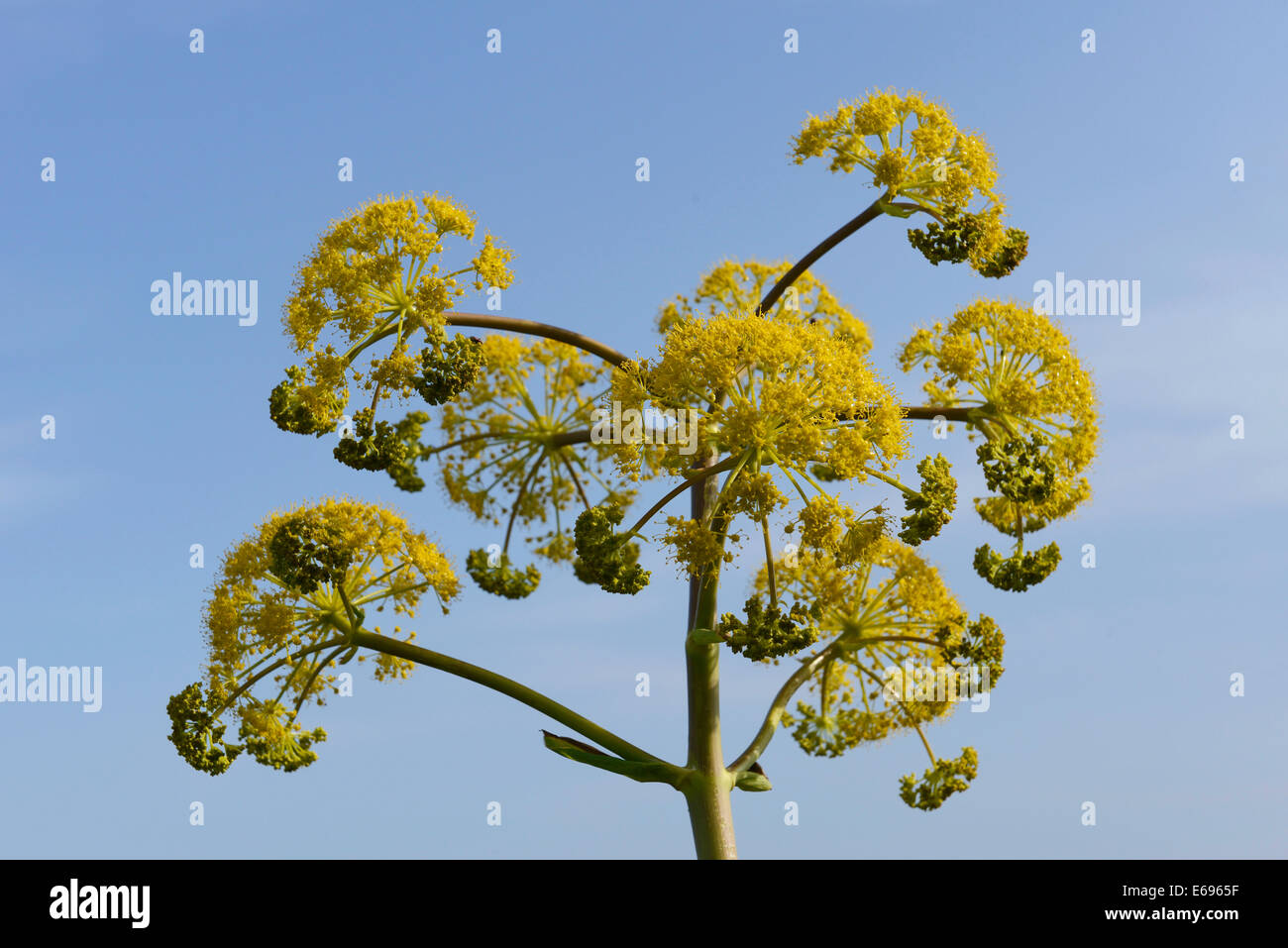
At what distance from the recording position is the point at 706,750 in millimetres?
12352

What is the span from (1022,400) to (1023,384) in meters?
0.17

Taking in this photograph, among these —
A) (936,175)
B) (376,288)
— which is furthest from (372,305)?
(936,175)

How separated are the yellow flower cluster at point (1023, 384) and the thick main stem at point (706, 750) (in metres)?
2.71

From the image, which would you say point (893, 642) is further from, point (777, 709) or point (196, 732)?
point (196, 732)

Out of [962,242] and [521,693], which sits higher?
[962,242]

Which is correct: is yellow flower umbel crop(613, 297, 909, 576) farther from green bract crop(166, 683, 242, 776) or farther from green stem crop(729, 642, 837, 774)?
green bract crop(166, 683, 242, 776)

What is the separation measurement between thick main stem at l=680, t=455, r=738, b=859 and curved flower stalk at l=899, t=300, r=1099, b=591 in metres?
2.74

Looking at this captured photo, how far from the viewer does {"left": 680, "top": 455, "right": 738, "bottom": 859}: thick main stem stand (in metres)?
12.1

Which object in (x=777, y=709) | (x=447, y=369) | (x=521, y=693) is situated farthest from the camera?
(x=777, y=709)

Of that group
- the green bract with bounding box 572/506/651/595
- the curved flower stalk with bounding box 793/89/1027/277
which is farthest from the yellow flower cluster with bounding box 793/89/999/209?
the green bract with bounding box 572/506/651/595

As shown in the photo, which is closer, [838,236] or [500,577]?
[838,236]
